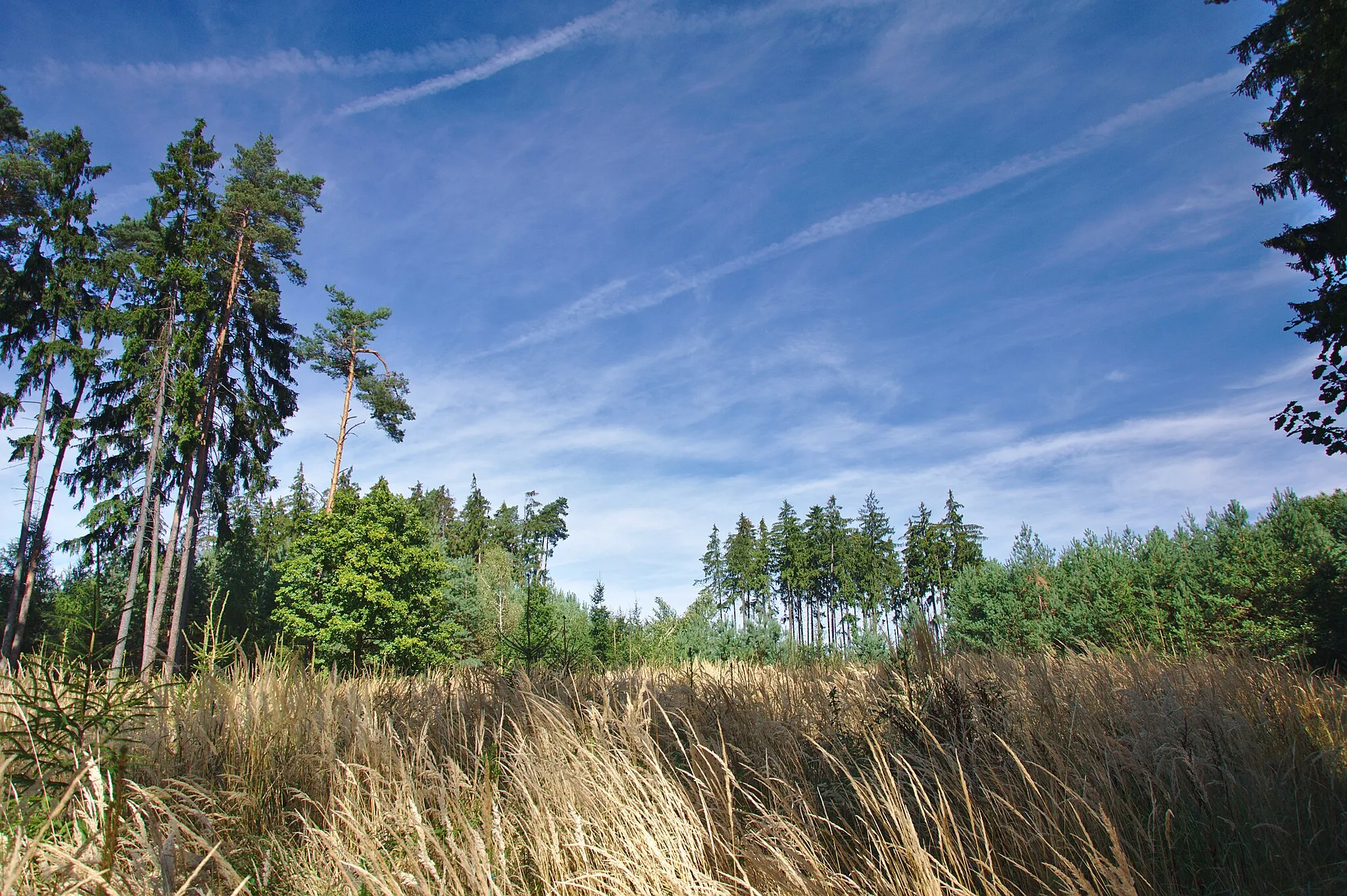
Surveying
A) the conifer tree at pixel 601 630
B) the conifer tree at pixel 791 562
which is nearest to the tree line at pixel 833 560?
the conifer tree at pixel 791 562

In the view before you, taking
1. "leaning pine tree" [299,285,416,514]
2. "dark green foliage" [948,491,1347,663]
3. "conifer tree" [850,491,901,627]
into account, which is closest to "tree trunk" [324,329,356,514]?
"leaning pine tree" [299,285,416,514]

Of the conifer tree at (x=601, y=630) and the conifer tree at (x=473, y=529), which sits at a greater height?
the conifer tree at (x=473, y=529)

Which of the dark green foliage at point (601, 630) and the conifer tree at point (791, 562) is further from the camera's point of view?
the conifer tree at point (791, 562)

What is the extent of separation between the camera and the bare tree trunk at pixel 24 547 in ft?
72.7

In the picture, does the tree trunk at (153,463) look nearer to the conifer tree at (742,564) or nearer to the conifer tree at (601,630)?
the conifer tree at (601,630)

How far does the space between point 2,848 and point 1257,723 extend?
677 centimetres

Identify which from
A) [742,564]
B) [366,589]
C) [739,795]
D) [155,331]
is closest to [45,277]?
[155,331]

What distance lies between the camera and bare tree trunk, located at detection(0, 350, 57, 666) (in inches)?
872

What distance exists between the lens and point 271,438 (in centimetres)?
2738

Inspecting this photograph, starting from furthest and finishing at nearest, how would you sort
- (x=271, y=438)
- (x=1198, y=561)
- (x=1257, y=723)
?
1. (x=271, y=438)
2. (x=1198, y=561)
3. (x=1257, y=723)

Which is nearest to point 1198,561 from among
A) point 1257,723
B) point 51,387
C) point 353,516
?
point 1257,723

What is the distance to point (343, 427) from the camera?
2731 cm

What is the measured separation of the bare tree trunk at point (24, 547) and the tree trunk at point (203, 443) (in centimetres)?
438

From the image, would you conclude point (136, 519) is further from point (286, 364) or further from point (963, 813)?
point (963, 813)
